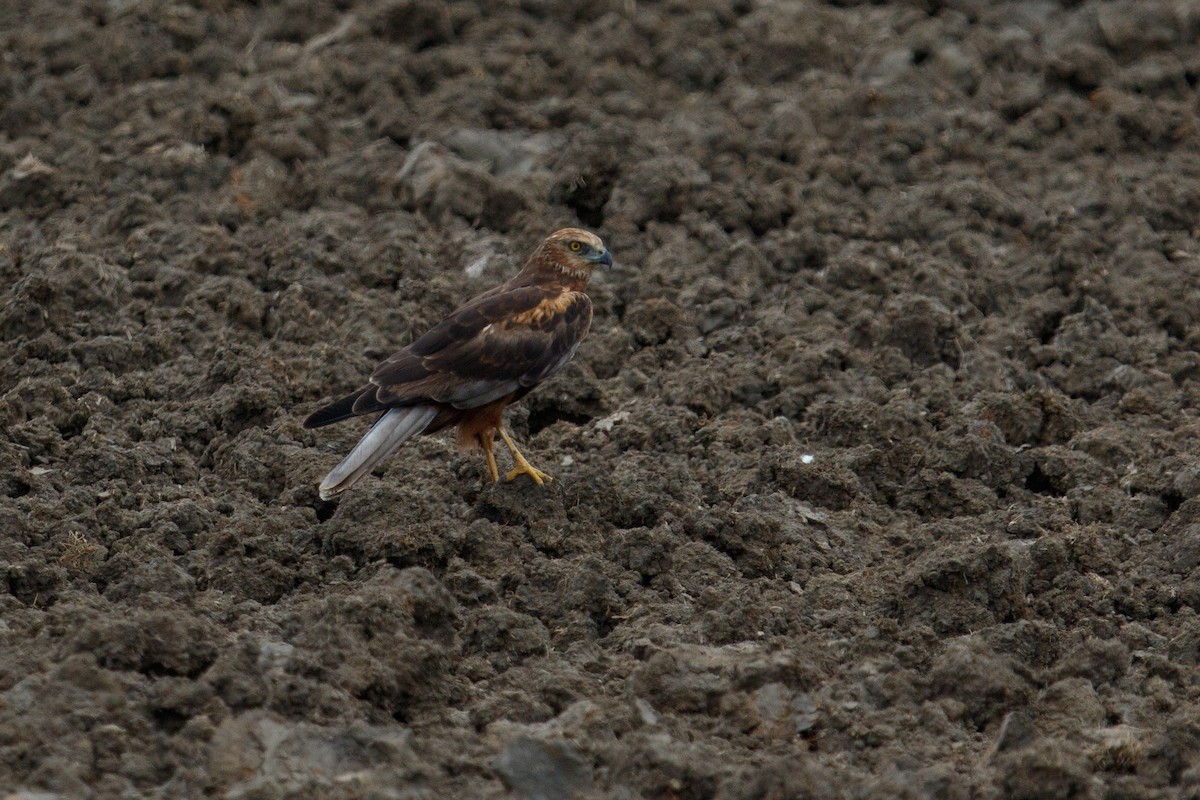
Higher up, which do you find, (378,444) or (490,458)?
(378,444)

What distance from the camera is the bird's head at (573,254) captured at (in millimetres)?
8867

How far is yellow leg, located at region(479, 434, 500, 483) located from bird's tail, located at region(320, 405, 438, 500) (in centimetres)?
38

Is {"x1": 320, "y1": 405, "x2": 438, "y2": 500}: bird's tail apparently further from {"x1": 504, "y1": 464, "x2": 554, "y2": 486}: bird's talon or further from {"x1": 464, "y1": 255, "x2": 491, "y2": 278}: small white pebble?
{"x1": 464, "y1": 255, "x2": 491, "y2": 278}: small white pebble

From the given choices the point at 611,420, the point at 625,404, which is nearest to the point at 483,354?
the point at 611,420

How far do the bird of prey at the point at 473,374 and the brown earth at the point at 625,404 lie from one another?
9.3 inches

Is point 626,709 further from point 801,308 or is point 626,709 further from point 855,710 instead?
point 801,308

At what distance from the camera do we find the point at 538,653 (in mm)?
6715

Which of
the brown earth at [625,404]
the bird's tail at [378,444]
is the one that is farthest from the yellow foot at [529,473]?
the bird's tail at [378,444]

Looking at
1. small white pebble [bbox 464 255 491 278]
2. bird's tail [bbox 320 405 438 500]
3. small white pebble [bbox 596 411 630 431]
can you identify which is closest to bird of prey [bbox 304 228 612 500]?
bird's tail [bbox 320 405 438 500]

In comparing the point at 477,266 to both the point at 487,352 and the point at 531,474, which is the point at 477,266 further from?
the point at 531,474

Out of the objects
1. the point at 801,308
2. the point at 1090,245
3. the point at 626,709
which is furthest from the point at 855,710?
the point at 1090,245

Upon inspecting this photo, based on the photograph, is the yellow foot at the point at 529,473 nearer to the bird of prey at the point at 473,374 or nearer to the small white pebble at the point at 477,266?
the bird of prey at the point at 473,374

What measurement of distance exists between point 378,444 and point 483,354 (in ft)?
2.64

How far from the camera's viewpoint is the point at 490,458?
26.6 ft
